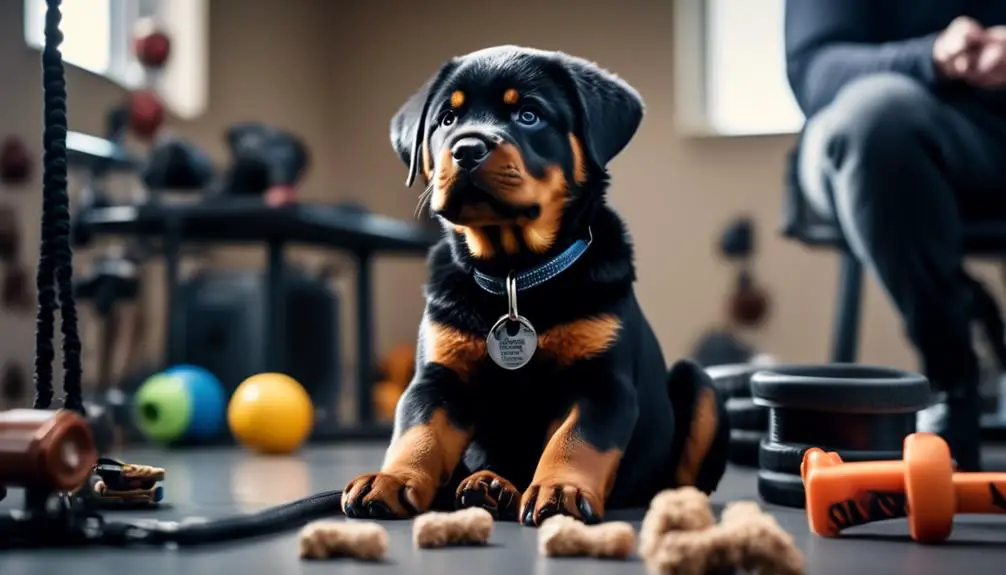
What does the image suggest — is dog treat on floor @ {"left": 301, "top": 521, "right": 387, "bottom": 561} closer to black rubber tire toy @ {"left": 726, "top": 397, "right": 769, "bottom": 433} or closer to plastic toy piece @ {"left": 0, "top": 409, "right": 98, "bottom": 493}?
plastic toy piece @ {"left": 0, "top": 409, "right": 98, "bottom": 493}

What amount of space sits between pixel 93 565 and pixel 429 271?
24.9 inches

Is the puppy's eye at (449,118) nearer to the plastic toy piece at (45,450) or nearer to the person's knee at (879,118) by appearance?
the plastic toy piece at (45,450)

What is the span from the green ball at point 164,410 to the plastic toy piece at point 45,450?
178 centimetres

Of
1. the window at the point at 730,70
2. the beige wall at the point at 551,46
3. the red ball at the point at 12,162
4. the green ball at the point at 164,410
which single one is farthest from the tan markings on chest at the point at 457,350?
the window at the point at 730,70

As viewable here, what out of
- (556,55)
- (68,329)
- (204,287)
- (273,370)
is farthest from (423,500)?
(204,287)

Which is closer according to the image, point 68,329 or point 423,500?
point 68,329

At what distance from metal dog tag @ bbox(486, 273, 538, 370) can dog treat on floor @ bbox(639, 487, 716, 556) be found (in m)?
0.34

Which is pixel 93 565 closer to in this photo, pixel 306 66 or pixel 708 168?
pixel 708 168

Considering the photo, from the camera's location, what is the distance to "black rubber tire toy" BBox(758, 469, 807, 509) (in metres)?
1.60

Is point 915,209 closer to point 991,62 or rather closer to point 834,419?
point 991,62

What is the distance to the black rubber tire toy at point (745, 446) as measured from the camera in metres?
2.20

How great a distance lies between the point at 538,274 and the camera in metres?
1.42

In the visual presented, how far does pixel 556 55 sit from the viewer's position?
1463 millimetres

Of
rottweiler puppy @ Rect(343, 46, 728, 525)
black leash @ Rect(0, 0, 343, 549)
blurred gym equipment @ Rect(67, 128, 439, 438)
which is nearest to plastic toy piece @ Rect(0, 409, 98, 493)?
black leash @ Rect(0, 0, 343, 549)
